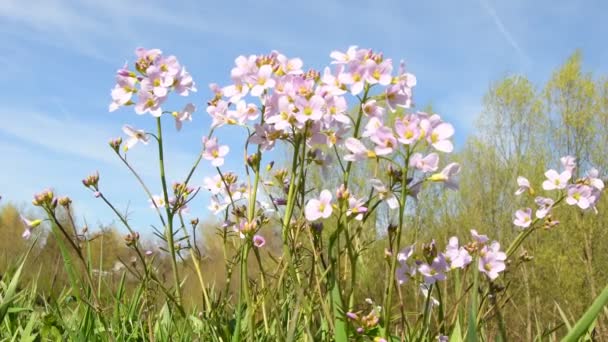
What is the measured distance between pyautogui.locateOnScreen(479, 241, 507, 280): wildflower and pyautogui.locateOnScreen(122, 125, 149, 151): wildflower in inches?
41.4

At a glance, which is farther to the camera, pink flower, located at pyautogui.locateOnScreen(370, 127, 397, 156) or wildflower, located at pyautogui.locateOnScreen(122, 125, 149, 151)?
wildflower, located at pyautogui.locateOnScreen(122, 125, 149, 151)

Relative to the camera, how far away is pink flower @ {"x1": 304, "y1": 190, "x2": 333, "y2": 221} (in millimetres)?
1418

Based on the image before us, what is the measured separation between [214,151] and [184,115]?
0.14m

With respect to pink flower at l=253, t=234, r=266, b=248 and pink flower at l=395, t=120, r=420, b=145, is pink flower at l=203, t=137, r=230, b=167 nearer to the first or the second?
pink flower at l=253, t=234, r=266, b=248

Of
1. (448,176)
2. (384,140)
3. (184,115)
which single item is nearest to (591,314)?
(448,176)

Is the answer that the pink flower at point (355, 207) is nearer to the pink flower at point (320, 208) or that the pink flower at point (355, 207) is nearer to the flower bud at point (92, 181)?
the pink flower at point (320, 208)

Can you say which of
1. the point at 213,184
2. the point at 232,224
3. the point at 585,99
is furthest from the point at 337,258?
the point at 585,99

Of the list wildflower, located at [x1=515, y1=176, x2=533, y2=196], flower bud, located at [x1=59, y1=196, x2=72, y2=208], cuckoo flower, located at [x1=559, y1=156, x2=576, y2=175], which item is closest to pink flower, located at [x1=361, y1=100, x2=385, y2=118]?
wildflower, located at [x1=515, y1=176, x2=533, y2=196]

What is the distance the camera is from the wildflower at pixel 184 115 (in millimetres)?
1702

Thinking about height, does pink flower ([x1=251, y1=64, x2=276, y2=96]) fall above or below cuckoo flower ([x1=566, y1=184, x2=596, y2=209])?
above

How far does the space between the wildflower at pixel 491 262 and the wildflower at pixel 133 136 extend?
105 centimetres

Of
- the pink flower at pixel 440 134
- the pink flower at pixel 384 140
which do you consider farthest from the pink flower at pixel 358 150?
the pink flower at pixel 440 134

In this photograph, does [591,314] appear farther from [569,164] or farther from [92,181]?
[92,181]

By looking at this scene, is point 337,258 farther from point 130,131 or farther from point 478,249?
point 130,131
